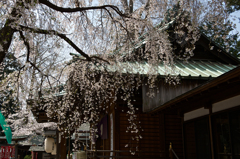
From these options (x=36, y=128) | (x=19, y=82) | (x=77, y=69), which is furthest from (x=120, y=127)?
(x=36, y=128)

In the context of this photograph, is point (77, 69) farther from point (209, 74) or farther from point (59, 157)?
point (59, 157)

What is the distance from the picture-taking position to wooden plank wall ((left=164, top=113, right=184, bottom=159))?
7812 millimetres

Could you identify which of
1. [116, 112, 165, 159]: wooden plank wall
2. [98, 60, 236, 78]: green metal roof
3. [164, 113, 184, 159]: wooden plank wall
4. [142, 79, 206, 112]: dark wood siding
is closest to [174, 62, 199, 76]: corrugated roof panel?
[98, 60, 236, 78]: green metal roof

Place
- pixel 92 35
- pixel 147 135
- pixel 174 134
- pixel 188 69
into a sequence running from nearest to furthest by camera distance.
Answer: pixel 92 35, pixel 147 135, pixel 174 134, pixel 188 69

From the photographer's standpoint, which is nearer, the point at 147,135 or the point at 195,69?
the point at 147,135

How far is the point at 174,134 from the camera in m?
7.98

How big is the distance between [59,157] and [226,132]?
814 centimetres

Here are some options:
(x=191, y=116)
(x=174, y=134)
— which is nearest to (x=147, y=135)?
(x=174, y=134)

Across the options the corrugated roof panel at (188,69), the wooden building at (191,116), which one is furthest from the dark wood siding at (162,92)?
the corrugated roof panel at (188,69)

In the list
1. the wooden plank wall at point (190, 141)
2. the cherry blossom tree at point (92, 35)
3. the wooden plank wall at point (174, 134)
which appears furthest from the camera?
the wooden plank wall at point (174, 134)

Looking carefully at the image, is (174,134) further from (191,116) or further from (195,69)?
(195,69)

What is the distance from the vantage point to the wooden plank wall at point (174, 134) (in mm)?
7812

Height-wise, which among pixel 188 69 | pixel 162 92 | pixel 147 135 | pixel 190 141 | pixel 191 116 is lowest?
pixel 190 141

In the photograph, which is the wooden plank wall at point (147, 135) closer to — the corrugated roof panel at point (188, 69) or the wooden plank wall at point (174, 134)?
the wooden plank wall at point (174, 134)
